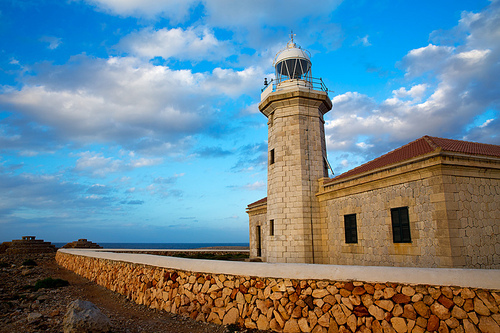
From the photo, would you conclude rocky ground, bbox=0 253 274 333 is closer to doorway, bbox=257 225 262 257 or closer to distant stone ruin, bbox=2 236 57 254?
doorway, bbox=257 225 262 257

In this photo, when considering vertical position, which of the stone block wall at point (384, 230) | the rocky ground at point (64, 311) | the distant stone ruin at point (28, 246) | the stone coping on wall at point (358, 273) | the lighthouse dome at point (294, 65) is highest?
the lighthouse dome at point (294, 65)

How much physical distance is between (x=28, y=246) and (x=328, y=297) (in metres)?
39.5

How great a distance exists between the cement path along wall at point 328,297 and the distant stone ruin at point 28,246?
32006 mm

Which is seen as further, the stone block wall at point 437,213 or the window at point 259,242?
the window at point 259,242

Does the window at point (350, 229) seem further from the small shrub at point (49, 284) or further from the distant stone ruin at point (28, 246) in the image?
the distant stone ruin at point (28, 246)

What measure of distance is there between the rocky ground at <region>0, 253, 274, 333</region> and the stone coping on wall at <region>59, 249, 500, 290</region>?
1.36m

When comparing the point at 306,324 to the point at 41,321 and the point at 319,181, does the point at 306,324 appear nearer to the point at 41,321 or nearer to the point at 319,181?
the point at 41,321

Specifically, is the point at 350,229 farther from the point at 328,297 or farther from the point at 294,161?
the point at 328,297

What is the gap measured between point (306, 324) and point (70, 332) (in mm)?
5192

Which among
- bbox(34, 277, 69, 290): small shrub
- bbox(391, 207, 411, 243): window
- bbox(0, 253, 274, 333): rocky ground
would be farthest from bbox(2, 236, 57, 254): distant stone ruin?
bbox(391, 207, 411, 243): window

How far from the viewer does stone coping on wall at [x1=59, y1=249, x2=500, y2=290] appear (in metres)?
5.49

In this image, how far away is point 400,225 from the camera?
33.8 feet

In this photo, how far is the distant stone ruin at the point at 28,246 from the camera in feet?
111

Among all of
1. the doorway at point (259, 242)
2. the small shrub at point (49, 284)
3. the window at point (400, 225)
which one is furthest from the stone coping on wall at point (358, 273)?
the doorway at point (259, 242)
